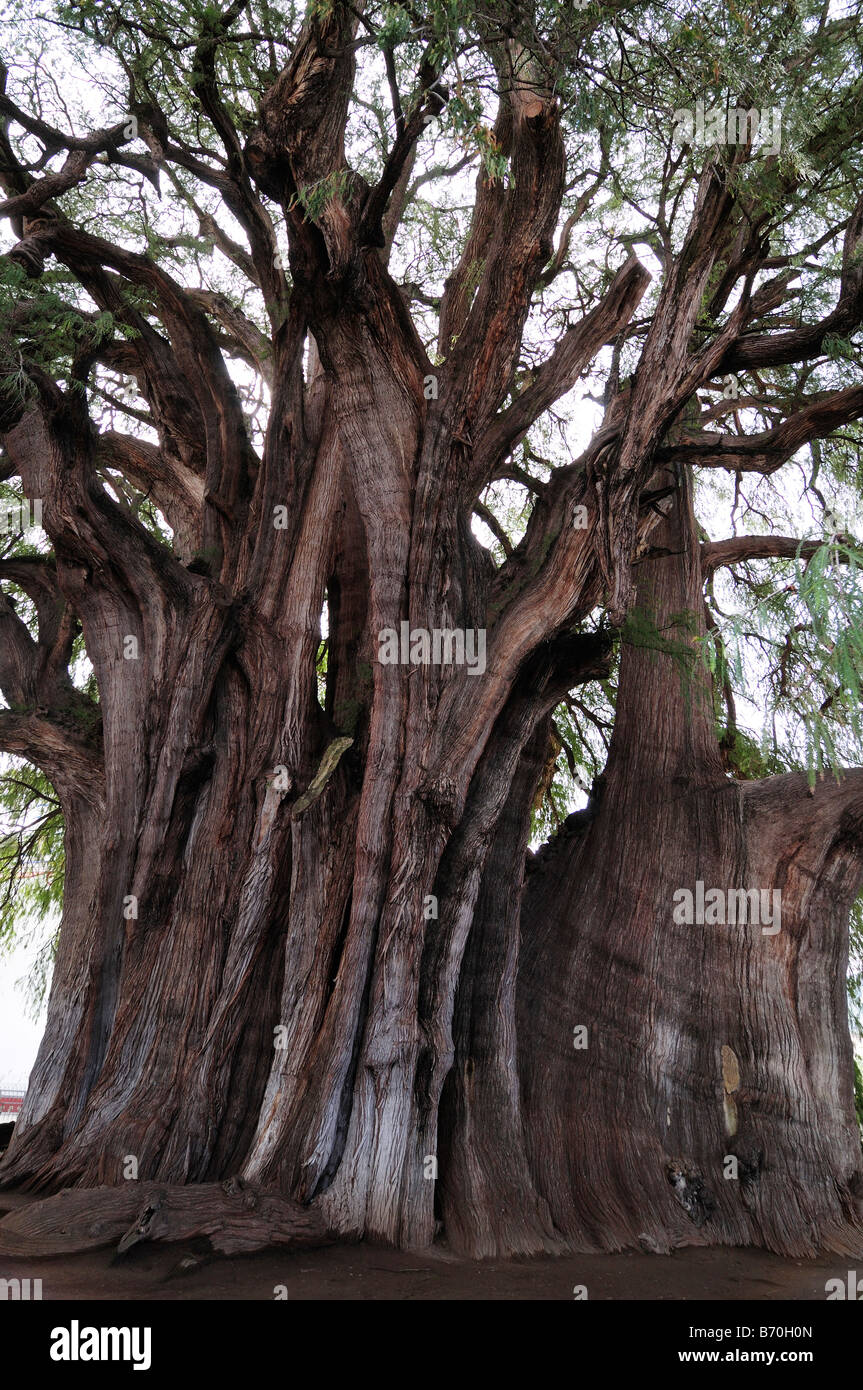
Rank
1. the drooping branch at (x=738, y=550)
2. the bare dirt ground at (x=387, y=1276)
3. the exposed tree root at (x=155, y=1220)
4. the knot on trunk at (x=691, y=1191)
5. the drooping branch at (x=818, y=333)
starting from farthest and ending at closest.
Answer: the drooping branch at (x=738, y=550), the drooping branch at (x=818, y=333), the knot on trunk at (x=691, y=1191), the exposed tree root at (x=155, y=1220), the bare dirt ground at (x=387, y=1276)

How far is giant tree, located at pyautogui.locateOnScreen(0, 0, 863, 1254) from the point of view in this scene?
14.6ft

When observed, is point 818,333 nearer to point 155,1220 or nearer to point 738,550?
point 738,550

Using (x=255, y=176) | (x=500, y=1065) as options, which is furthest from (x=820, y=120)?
(x=500, y=1065)

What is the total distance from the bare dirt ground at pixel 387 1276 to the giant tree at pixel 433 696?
0.77 feet

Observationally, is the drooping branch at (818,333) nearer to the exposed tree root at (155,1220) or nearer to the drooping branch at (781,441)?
the drooping branch at (781,441)

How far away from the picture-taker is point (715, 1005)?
5.49 metres

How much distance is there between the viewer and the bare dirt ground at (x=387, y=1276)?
338 cm

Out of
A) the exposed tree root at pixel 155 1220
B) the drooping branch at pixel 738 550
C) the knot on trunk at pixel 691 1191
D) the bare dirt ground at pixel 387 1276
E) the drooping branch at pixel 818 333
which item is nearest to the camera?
the bare dirt ground at pixel 387 1276

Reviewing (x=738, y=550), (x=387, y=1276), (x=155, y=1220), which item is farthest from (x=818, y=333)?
(x=155, y=1220)

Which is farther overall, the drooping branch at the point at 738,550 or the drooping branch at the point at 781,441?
the drooping branch at the point at 738,550

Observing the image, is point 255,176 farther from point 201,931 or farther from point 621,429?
point 201,931

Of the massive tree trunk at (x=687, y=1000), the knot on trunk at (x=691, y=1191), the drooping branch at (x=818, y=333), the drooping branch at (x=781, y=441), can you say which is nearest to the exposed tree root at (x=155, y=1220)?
the massive tree trunk at (x=687, y=1000)

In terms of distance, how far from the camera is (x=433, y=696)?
201 inches
